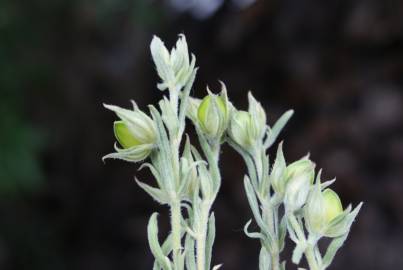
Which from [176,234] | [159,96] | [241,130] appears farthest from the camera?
[159,96]

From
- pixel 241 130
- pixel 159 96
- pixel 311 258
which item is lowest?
pixel 311 258

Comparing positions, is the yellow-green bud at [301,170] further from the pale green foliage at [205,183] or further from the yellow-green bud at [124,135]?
the yellow-green bud at [124,135]

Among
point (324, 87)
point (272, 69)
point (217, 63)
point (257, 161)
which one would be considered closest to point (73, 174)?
point (217, 63)

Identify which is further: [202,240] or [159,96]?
[159,96]

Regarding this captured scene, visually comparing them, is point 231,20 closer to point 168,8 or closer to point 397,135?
point 168,8

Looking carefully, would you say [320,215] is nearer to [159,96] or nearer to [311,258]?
[311,258]

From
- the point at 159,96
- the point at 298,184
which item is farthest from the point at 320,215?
the point at 159,96

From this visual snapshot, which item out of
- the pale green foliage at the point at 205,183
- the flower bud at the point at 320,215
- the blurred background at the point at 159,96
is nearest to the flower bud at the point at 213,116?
the pale green foliage at the point at 205,183

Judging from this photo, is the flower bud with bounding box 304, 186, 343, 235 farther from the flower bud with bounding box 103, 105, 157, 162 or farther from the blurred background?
the blurred background

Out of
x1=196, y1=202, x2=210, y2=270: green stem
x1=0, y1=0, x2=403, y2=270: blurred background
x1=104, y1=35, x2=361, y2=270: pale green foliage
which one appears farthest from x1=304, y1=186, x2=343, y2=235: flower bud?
x1=0, y1=0, x2=403, y2=270: blurred background
